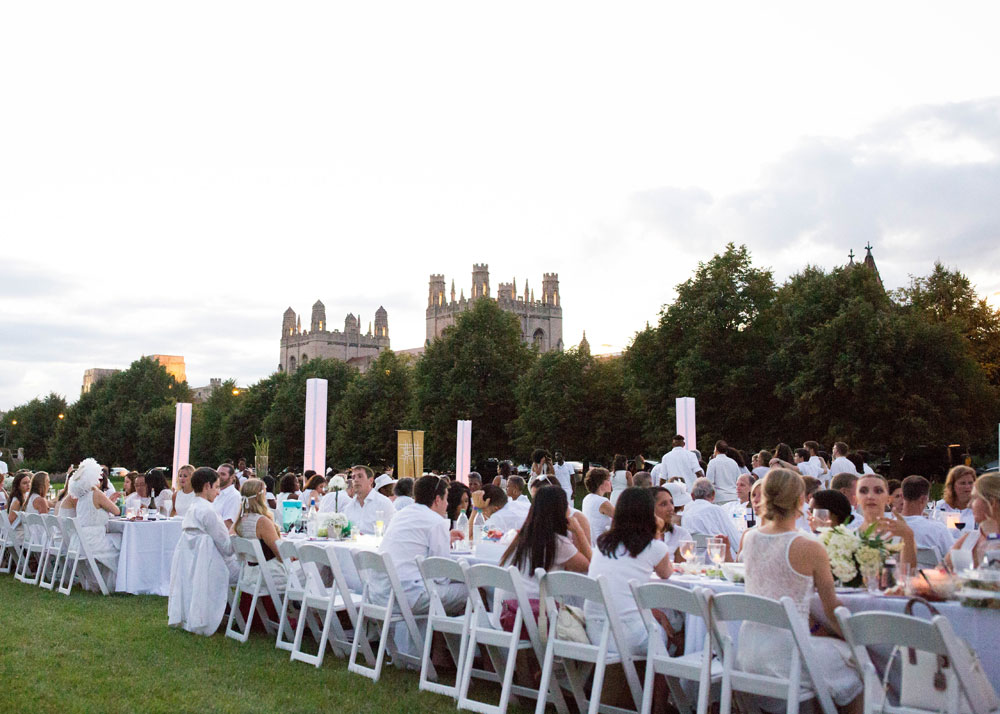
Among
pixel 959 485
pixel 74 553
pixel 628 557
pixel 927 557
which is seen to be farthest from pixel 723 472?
pixel 628 557

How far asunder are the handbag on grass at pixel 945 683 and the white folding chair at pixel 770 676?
0.39 metres

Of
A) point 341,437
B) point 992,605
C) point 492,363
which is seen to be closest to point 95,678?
point 992,605

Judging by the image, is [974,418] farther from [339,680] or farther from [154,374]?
[154,374]

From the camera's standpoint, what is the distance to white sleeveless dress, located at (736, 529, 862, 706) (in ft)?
16.5

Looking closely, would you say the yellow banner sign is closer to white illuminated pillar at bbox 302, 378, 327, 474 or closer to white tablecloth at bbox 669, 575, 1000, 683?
white illuminated pillar at bbox 302, 378, 327, 474

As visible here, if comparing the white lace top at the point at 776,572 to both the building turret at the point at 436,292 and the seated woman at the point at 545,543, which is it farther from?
the building turret at the point at 436,292

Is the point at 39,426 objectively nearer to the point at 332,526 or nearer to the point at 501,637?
the point at 332,526

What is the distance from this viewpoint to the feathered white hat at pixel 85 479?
11.9 meters

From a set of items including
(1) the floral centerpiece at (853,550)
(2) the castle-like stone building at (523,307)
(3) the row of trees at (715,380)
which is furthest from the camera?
(2) the castle-like stone building at (523,307)

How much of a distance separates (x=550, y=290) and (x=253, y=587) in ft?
330

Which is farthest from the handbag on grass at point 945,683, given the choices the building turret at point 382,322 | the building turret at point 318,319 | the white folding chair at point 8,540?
the building turret at point 382,322

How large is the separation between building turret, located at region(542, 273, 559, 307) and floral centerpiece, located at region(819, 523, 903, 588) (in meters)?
102

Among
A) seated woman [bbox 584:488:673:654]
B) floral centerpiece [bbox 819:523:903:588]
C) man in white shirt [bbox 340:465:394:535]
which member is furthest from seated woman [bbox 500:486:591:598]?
man in white shirt [bbox 340:465:394:535]

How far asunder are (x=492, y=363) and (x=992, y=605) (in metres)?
44.7
